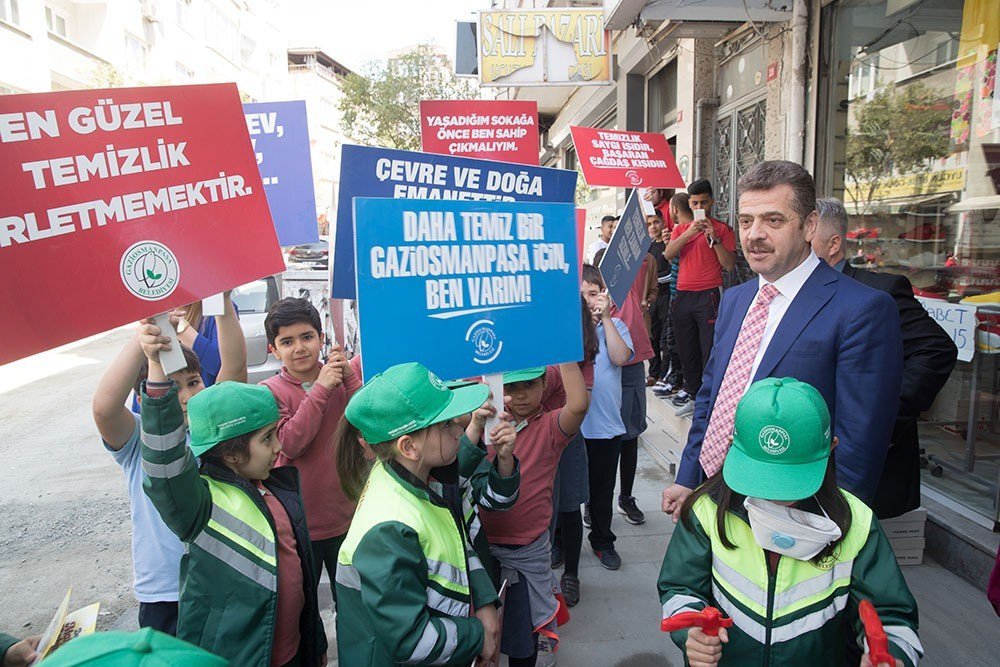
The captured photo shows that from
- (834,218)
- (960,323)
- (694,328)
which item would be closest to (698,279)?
(694,328)

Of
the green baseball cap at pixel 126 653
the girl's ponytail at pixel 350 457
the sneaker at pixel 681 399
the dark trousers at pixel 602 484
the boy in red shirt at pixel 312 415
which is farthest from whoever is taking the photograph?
the sneaker at pixel 681 399

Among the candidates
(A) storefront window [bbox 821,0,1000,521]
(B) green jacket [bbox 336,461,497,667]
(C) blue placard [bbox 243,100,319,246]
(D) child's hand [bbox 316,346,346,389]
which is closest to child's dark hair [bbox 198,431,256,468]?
(B) green jacket [bbox 336,461,497,667]

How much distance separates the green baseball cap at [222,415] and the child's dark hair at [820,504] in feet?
4.37

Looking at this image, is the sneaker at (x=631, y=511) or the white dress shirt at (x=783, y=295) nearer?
the white dress shirt at (x=783, y=295)

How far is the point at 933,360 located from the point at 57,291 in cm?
343

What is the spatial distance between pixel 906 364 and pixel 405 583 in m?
2.57

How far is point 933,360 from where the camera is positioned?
309 centimetres

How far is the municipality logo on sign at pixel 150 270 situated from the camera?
6.86ft

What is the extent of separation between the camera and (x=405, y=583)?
170cm

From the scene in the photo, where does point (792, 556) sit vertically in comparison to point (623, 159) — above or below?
below

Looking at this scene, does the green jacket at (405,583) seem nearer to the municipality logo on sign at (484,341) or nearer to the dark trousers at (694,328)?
the municipality logo on sign at (484,341)

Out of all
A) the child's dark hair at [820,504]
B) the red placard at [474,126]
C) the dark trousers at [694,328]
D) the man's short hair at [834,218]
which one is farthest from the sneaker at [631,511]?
the child's dark hair at [820,504]

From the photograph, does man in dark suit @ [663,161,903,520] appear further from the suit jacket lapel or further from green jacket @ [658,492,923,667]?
green jacket @ [658,492,923,667]

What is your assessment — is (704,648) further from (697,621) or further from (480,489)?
(480,489)
